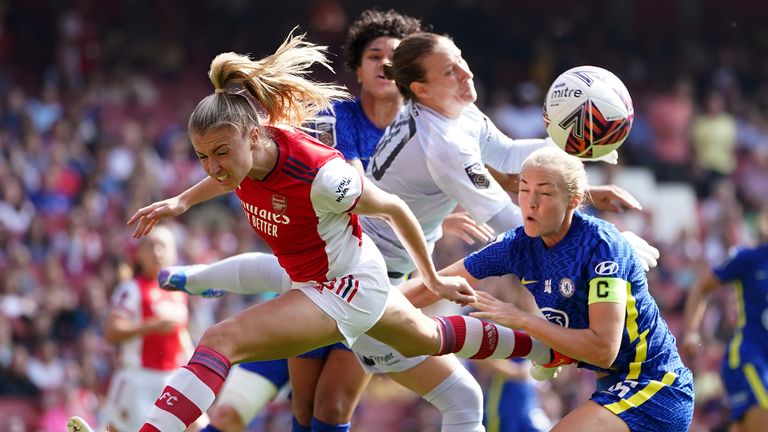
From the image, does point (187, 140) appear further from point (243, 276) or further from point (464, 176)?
point (464, 176)

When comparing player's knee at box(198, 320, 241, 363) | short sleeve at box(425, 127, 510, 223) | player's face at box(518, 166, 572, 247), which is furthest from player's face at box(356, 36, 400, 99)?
player's knee at box(198, 320, 241, 363)

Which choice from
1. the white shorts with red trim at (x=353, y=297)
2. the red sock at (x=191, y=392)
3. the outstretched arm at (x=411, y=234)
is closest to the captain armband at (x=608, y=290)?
the outstretched arm at (x=411, y=234)

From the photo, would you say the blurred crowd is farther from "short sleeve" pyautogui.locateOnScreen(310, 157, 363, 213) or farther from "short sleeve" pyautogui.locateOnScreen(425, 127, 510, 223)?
"short sleeve" pyautogui.locateOnScreen(310, 157, 363, 213)

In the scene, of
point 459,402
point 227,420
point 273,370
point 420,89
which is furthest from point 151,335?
point 420,89

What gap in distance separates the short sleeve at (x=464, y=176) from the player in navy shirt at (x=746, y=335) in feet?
8.01

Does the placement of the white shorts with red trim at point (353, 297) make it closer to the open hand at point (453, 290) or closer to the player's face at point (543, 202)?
the open hand at point (453, 290)

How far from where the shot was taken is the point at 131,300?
8.49 metres

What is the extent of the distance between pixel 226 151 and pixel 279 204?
0.32 meters

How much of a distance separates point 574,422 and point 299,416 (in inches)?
75.1

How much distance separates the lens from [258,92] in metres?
4.96

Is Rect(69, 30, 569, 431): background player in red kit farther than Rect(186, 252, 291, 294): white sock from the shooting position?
No

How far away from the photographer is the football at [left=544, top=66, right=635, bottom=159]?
210 inches

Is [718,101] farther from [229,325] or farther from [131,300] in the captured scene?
[229,325]

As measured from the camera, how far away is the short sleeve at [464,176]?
5.54 meters
